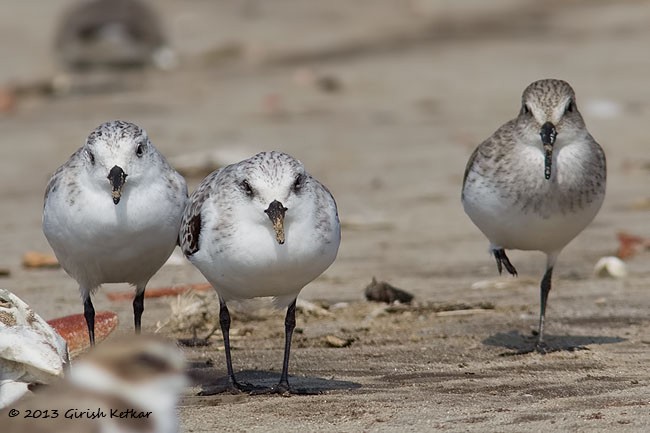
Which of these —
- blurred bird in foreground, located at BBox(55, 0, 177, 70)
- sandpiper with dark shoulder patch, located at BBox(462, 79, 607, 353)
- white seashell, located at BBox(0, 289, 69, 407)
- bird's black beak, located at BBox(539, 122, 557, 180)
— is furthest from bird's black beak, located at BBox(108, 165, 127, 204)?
blurred bird in foreground, located at BBox(55, 0, 177, 70)

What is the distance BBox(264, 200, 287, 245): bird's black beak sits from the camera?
560cm

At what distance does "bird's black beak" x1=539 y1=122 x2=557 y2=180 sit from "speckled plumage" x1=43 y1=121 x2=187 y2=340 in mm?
1992

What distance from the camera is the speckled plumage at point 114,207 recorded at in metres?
6.21

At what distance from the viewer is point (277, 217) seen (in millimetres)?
5613

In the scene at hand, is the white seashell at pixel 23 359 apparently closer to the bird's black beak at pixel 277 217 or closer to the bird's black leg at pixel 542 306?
the bird's black beak at pixel 277 217

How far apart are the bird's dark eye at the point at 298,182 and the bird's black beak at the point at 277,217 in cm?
16

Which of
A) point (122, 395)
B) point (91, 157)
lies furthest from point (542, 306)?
point (122, 395)

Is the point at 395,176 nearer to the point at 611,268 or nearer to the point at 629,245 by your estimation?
the point at 629,245

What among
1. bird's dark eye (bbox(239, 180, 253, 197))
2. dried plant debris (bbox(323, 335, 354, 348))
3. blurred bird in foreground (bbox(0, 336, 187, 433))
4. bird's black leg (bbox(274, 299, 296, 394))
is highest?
bird's dark eye (bbox(239, 180, 253, 197))

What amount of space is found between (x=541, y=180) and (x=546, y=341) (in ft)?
2.94

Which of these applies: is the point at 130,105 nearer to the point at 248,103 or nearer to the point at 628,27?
the point at 248,103

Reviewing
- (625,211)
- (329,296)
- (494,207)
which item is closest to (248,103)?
(625,211)

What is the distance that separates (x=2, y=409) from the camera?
508 centimetres

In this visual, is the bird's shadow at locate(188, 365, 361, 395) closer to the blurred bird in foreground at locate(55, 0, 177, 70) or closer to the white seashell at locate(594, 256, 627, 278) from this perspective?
the white seashell at locate(594, 256, 627, 278)
